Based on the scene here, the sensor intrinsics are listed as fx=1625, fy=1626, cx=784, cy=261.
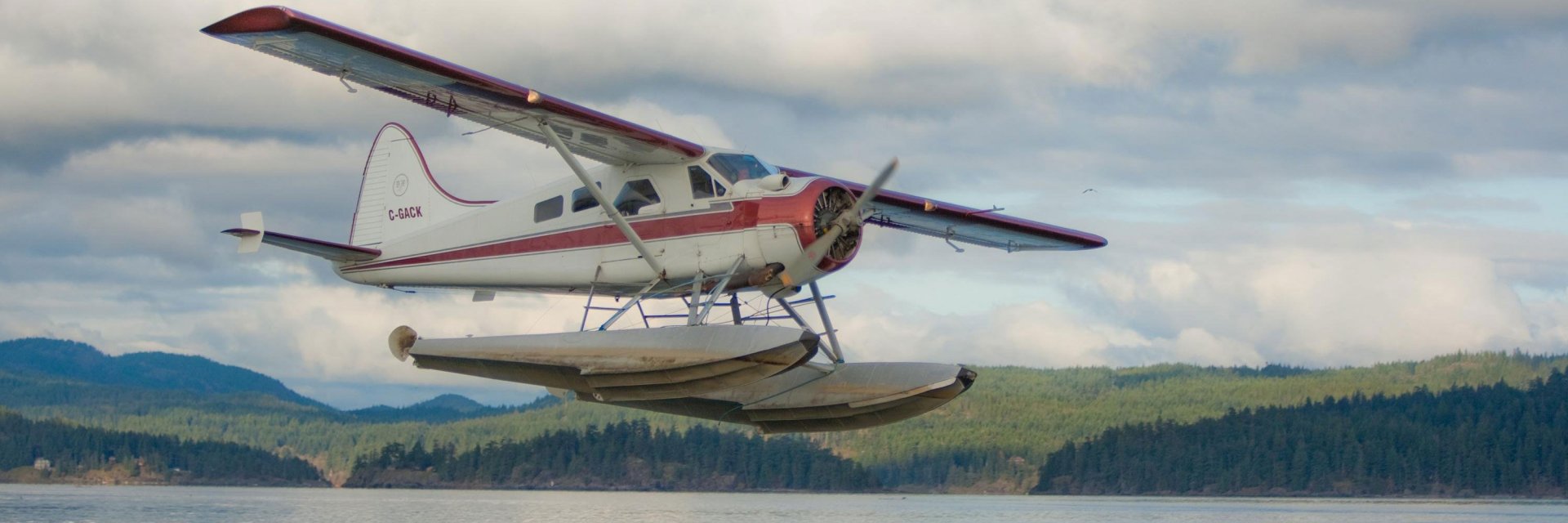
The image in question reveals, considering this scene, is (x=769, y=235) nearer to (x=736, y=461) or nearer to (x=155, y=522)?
(x=155, y=522)

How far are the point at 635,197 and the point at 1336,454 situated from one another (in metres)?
150

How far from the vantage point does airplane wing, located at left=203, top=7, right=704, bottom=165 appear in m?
17.1

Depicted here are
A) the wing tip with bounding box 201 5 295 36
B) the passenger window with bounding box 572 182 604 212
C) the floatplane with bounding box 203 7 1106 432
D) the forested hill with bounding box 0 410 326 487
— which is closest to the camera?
the wing tip with bounding box 201 5 295 36

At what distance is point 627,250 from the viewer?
21.6m

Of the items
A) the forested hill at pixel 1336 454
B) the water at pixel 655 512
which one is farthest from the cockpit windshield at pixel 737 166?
the forested hill at pixel 1336 454

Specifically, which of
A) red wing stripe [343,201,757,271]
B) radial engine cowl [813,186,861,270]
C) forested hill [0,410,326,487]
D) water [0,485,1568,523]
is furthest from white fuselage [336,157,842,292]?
forested hill [0,410,326,487]

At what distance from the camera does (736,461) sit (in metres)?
172

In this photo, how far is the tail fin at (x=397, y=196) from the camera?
2458 centimetres

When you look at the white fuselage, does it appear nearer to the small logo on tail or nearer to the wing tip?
the small logo on tail

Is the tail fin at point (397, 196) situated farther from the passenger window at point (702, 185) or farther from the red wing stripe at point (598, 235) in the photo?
the passenger window at point (702, 185)

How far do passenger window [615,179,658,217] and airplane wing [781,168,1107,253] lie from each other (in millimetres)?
4193

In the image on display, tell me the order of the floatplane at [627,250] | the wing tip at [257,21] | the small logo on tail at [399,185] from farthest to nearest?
the small logo on tail at [399,185], the floatplane at [627,250], the wing tip at [257,21]

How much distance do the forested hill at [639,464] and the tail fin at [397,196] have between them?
5691 inches

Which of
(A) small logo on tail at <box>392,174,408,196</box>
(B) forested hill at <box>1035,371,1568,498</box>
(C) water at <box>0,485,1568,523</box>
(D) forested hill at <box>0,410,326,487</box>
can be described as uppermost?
(B) forested hill at <box>1035,371,1568,498</box>
